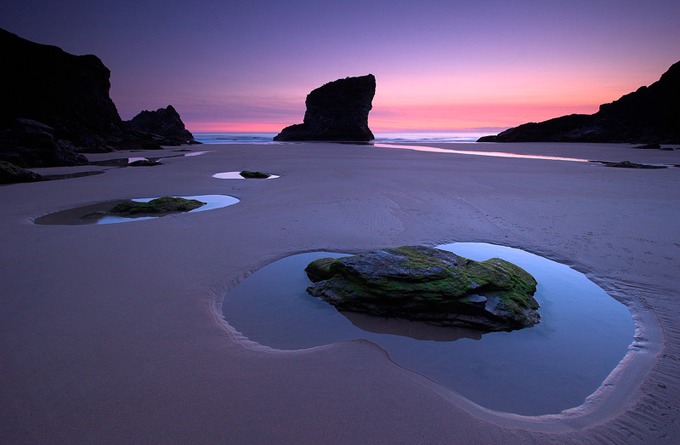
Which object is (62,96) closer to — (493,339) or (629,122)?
(493,339)

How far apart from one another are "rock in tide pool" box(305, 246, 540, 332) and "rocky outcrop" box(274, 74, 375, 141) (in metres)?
88.0

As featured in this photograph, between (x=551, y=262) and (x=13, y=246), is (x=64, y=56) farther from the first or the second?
(x=551, y=262)

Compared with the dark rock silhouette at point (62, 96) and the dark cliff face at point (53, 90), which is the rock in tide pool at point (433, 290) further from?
the dark cliff face at point (53, 90)

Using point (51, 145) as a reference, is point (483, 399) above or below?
below

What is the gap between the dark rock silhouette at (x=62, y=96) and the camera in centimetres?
3638

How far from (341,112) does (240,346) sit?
9375cm

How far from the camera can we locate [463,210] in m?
9.08

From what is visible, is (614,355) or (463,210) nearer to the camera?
(614,355)

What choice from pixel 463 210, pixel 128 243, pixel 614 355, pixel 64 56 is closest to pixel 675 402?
pixel 614 355

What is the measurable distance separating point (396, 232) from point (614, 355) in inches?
170

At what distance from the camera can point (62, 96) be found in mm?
40062

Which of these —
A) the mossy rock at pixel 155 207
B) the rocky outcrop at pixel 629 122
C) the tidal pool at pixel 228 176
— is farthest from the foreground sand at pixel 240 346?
the rocky outcrop at pixel 629 122

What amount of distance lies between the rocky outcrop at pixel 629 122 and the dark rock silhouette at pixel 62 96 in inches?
2666

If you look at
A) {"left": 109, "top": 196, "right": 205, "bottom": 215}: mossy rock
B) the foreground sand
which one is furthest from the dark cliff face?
the foreground sand
